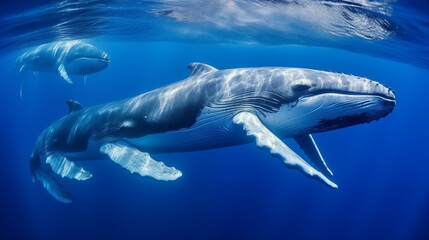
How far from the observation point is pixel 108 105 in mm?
8547

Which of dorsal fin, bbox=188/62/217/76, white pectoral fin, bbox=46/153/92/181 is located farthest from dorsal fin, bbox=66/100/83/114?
dorsal fin, bbox=188/62/217/76

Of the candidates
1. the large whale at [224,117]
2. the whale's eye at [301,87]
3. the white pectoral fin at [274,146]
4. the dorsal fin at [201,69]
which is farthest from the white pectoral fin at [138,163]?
the whale's eye at [301,87]

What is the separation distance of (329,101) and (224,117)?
6.42ft

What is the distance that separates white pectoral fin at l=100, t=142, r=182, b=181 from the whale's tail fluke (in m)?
2.82

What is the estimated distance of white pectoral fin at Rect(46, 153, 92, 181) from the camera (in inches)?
307

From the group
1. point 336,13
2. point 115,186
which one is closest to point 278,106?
point 336,13

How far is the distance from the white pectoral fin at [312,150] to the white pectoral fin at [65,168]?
5313 millimetres

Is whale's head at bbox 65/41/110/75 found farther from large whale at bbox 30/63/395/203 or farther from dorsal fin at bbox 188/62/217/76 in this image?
dorsal fin at bbox 188/62/217/76

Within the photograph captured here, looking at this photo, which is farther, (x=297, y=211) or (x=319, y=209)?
(x=319, y=209)

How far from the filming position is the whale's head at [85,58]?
51.7ft

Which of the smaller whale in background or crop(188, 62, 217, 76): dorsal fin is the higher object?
the smaller whale in background

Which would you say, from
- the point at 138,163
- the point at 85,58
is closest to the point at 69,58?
the point at 85,58

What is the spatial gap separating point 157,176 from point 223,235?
56.0 feet

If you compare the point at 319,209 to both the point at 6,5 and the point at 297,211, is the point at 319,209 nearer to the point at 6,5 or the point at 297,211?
the point at 297,211
